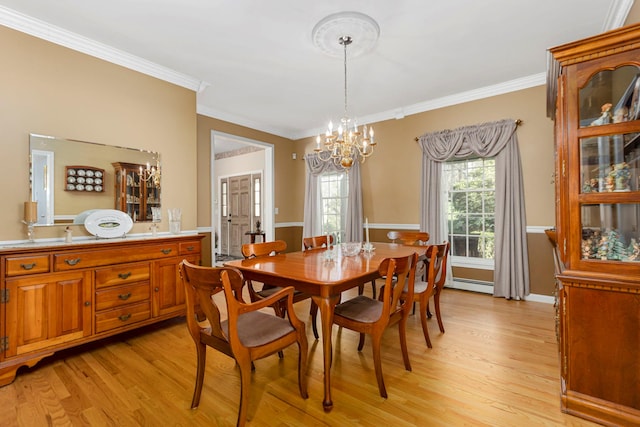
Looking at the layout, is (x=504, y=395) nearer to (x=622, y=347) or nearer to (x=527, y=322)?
(x=622, y=347)

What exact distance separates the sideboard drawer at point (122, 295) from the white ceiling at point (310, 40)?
91.3 inches

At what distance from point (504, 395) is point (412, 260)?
101cm

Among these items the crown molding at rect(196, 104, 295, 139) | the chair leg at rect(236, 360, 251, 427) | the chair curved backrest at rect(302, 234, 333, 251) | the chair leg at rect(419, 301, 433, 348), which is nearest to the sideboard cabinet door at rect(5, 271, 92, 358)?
the chair leg at rect(236, 360, 251, 427)

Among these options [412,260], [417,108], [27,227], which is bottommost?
[412,260]

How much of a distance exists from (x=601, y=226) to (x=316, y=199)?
450 cm

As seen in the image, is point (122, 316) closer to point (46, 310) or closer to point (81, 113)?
point (46, 310)

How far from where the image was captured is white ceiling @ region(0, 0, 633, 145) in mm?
2441

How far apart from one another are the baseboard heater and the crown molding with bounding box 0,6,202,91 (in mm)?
4508

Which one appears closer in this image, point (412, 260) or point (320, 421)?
point (320, 421)

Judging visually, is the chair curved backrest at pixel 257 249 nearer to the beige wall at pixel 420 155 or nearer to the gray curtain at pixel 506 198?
the beige wall at pixel 420 155

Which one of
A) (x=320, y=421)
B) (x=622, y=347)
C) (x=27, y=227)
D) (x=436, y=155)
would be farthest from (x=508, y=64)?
(x=27, y=227)

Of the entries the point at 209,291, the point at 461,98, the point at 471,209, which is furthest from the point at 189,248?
the point at 461,98

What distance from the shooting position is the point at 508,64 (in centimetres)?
344

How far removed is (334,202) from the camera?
5824mm
